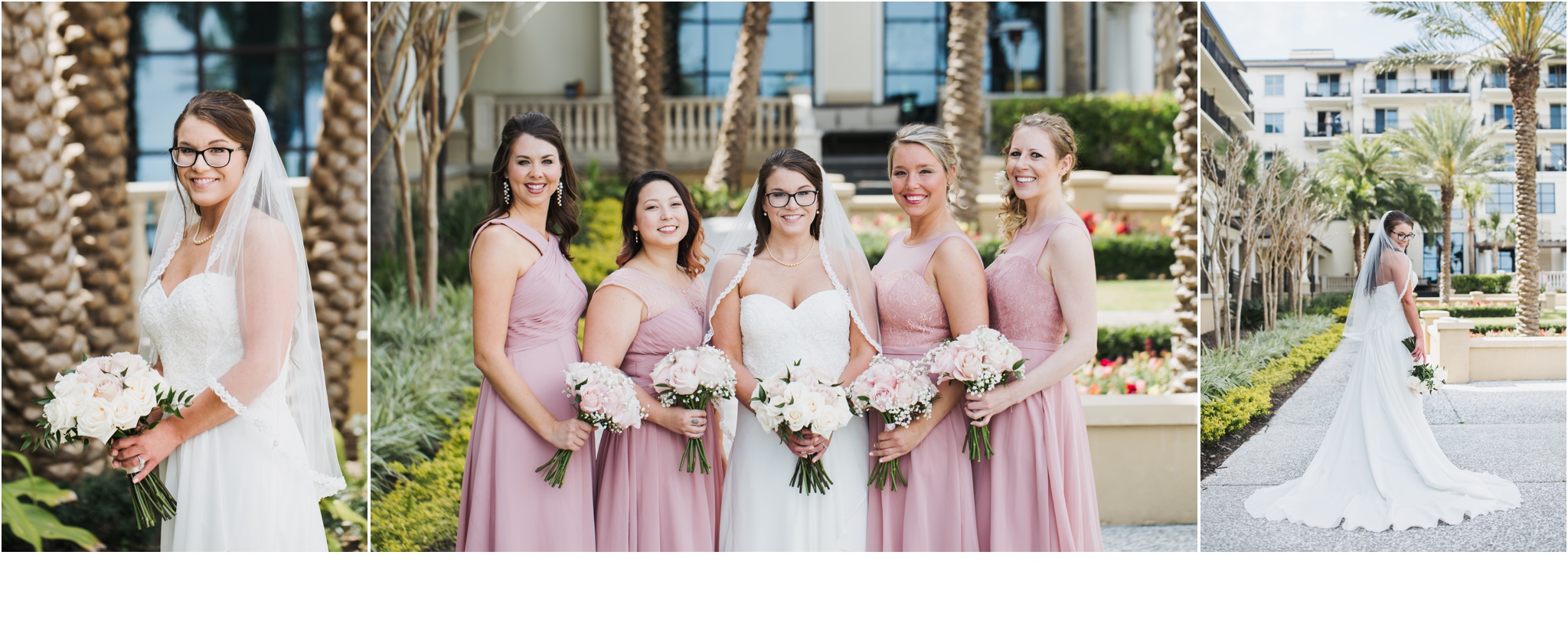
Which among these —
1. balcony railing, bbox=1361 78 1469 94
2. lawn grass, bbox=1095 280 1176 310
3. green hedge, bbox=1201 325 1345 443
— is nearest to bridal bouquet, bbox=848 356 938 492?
green hedge, bbox=1201 325 1345 443

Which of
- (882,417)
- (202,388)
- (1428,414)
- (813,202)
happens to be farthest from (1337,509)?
(202,388)

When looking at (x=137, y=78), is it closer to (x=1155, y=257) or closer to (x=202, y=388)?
(x=202, y=388)

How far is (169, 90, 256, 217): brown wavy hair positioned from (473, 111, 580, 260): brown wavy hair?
76 cm

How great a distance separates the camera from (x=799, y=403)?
300 centimetres

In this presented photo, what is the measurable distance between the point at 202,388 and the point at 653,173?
153 centimetres

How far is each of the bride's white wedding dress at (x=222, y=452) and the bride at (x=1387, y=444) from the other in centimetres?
371

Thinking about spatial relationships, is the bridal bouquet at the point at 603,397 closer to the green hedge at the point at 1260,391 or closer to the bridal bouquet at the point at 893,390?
the bridal bouquet at the point at 893,390

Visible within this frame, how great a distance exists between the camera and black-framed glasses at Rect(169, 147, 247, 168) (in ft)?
10.4

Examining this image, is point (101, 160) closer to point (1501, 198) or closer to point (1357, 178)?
point (1357, 178)

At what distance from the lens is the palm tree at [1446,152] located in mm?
4051

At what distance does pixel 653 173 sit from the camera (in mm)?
3254

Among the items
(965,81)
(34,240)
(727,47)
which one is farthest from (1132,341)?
(727,47)
